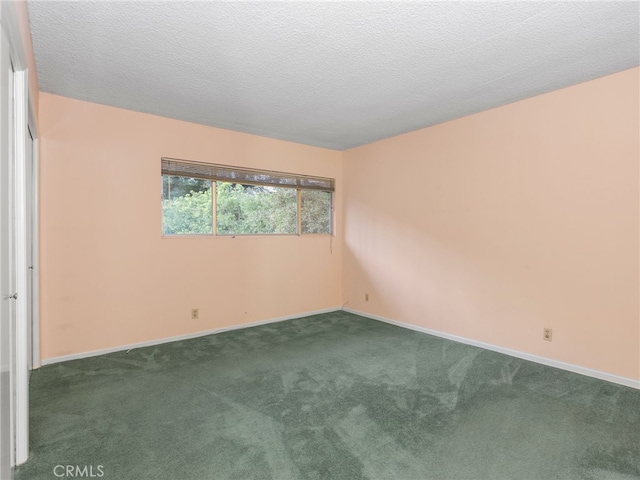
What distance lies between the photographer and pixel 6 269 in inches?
63.0

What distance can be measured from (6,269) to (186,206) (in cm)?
249

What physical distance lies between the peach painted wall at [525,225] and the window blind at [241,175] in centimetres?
91

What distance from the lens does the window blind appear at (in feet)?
12.9

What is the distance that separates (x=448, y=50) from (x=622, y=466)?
2663 mm

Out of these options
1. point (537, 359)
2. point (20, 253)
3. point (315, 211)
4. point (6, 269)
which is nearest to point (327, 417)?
point (6, 269)

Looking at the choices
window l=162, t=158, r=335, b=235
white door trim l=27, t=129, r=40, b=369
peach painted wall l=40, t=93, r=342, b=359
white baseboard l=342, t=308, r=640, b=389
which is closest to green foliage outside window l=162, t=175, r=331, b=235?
window l=162, t=158, r=335, b=235

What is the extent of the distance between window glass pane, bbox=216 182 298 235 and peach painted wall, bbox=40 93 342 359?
16 cm

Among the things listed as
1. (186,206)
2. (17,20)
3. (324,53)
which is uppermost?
(324,53)

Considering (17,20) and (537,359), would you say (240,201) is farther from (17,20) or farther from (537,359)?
(537,359)

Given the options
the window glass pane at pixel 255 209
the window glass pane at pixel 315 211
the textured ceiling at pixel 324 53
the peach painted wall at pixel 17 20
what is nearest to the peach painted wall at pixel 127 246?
the window glass pane at pixel 255 209

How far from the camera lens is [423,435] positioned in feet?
6.86

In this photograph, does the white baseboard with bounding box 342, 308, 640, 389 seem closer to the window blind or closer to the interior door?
the window blind

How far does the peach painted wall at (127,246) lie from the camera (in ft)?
10.7

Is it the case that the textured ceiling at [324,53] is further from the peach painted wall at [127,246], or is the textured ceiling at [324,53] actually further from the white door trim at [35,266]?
the white door trim at [35,266]
